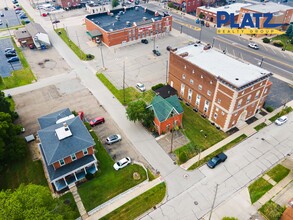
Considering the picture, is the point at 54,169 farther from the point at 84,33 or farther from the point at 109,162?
the point at 84,33

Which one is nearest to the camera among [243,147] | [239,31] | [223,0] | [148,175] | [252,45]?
[148,175]

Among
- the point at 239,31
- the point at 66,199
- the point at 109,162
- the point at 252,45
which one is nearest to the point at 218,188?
the point at 109,162

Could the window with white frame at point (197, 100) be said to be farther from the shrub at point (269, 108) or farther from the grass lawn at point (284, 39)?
the grass lawn at point (284, 39)

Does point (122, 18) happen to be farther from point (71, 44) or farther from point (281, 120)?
point (281, 120)

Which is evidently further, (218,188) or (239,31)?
(239,31)

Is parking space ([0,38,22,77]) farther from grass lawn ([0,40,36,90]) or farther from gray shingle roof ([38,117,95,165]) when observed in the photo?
gray shingle roof ([38,117,95,165])

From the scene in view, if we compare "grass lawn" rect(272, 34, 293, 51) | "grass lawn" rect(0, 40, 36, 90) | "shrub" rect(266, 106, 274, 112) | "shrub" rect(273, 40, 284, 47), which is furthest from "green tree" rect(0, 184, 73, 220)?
"grass lawn" rect(272, 34, 293, 51)
